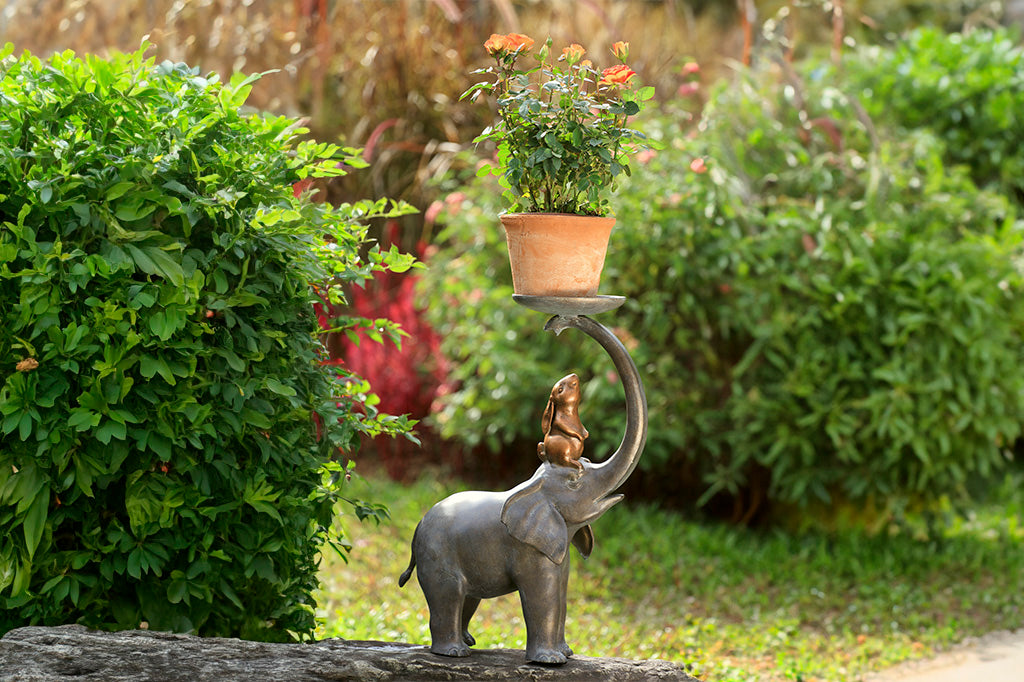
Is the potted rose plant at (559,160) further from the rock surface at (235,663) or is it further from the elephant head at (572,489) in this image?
the rock surface at (235,663)

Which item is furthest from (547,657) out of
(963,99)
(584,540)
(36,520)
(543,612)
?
(963,99)

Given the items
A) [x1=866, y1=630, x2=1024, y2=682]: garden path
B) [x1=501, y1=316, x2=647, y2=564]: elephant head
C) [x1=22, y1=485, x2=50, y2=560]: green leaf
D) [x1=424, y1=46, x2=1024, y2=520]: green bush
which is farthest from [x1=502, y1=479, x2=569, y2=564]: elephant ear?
[x1=424, y1=46, x2=1024, y2=520]: green bush

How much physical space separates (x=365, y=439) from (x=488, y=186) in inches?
85.3

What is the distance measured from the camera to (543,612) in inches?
100

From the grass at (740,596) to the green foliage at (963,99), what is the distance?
2.36 m

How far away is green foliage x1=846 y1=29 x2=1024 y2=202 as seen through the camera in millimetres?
6465

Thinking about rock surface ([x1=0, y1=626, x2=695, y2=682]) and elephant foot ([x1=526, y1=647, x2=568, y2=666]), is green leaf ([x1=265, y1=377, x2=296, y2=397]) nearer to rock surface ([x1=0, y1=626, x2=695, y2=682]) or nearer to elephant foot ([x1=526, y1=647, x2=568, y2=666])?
rock surface ([x1=0, y1=626, x2=695, y2=682])

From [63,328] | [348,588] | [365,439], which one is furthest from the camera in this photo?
[365,439]

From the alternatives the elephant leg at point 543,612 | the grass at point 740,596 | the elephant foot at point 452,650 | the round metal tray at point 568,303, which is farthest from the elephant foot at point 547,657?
the grass at point 740,596

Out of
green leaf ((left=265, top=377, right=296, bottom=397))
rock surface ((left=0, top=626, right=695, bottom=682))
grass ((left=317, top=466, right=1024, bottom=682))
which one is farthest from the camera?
grass ((left=317, top=466, right=1024, bottom=682))

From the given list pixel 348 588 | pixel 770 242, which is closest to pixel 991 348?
pixel 770 242

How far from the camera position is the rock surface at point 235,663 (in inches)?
96.0

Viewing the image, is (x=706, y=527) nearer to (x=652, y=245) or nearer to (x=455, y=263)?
(x=652, y=245)

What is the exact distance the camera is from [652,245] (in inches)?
210
